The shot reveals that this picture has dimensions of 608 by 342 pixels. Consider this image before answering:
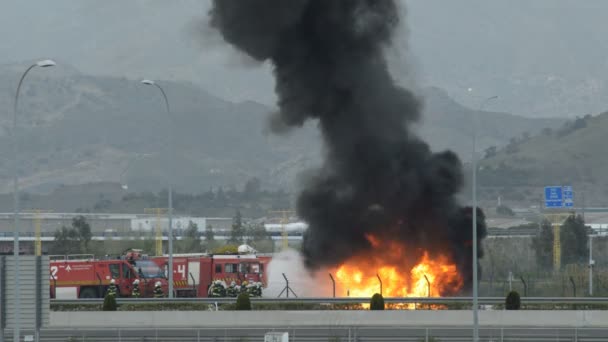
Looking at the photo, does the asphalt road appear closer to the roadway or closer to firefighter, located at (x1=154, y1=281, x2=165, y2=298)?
the roadway

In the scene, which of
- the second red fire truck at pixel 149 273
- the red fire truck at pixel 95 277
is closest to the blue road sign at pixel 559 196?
the second red fire truck at pixel 149 273

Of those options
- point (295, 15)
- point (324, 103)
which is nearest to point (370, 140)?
point (324, 103)

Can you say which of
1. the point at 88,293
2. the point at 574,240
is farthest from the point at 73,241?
the point at 88,293

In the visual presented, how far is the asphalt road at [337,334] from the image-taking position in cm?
5275

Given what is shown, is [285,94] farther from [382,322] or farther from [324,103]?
[382,322]

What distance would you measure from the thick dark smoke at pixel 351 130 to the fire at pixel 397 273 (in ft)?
1.90

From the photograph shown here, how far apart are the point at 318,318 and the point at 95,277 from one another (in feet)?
85.9

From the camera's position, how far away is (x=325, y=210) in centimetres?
8006

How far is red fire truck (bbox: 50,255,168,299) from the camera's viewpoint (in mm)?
81125

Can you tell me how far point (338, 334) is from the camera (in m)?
53.7

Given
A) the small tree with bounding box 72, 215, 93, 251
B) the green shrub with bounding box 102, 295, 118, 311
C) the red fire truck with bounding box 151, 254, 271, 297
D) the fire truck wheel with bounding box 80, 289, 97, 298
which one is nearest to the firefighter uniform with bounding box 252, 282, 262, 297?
the red fire truck with bounding box 151, 254, 271, 297

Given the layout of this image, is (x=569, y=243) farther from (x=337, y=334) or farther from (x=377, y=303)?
(x=337, y=334)

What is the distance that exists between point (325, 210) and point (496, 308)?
62.6 ft

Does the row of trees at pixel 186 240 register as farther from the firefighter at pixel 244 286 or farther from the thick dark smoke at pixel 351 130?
the thick dark smoke at pixel 351 130
